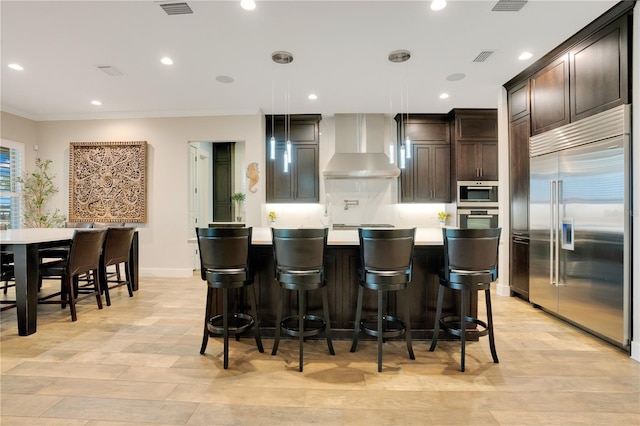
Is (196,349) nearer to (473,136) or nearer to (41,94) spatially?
(41,94)

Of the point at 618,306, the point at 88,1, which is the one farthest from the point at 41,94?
the point at 618,306

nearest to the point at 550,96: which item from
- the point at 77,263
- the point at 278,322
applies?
the point at 278,322

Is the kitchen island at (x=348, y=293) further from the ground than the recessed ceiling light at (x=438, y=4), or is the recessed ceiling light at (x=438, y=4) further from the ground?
the recessed ceiling light at (x=438, y=4)

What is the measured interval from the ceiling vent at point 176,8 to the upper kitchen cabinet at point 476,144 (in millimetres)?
4419

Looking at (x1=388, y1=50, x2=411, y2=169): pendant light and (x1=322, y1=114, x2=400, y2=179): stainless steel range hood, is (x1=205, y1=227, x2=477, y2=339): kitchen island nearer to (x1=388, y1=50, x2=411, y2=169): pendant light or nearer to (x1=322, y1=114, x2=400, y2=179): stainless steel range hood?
(x1=388, y1=50, x2=411, y2=169): pendant light

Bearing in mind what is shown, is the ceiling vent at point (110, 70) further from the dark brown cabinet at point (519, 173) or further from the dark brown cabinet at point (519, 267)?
the dark brown cabinet at point (519, 267)

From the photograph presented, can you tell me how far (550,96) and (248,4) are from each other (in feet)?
10.8

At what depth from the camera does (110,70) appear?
148 inches

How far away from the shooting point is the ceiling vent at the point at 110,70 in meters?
3.69

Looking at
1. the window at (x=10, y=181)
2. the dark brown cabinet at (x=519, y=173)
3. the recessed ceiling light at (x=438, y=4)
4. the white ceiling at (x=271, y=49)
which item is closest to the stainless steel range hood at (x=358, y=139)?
the white ceiling at (x=271, y=49)

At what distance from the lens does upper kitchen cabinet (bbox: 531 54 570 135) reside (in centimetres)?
316

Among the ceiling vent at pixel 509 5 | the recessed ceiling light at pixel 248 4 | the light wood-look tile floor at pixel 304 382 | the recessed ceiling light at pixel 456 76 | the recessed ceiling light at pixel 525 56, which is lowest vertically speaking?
the light wood-look tile floor at pixel 304 382

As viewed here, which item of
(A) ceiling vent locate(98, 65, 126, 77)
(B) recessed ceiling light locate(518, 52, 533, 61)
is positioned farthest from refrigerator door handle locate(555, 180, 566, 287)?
(A) ceiling vent locate(98, 65, 126, 77)

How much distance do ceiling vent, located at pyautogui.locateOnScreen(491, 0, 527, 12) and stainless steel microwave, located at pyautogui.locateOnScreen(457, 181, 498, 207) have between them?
3.03 m
